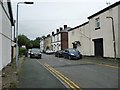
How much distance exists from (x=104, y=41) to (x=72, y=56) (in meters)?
5.52

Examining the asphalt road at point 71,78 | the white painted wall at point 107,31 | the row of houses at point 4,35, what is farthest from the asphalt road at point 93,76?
the white painted wall at point 107,31

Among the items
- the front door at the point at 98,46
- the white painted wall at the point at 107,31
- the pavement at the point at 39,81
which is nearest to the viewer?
the pavement at the point at 39,81

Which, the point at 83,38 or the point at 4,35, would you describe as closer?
the point at 4,35

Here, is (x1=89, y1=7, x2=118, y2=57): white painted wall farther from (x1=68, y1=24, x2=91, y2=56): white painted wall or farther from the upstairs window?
(x1=68, y1=24, x2=91, y2=56): white painted wall

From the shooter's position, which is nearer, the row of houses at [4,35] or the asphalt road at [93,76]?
the asphalt road at [93,76]

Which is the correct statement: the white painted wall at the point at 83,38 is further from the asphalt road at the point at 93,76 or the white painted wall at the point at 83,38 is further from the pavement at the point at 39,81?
the pavement at the point at 39,81

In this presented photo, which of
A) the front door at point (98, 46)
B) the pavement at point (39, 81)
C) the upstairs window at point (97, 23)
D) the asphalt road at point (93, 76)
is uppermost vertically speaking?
the upstairs window at point (97, 23)

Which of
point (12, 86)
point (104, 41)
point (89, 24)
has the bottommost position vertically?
point (12, 86)

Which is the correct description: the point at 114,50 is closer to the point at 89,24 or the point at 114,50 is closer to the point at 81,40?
the point at 89,24

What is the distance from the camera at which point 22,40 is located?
9106cm

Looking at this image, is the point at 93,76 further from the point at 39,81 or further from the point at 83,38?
the point at 83,38

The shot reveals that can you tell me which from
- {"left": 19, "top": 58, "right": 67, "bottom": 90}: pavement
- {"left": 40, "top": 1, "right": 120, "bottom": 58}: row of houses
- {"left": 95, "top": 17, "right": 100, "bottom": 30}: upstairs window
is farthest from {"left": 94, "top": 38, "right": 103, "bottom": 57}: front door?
{"left": 19, "top": 58, "right": 67, "bottom": 90}: pavement

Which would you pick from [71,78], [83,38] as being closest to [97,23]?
[83,38]

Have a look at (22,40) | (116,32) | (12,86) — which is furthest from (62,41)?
(12,86)
